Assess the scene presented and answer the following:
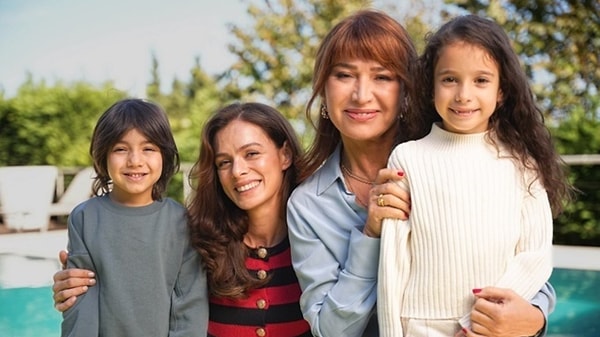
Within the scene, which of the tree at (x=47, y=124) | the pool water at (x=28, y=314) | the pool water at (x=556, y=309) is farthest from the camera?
the tree at (x=47, y=124)

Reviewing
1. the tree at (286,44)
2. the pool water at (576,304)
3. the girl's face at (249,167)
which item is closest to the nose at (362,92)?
the girl's face at (249,167)

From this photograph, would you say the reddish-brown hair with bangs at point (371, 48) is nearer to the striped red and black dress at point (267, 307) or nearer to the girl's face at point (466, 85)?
the girl's face at point (466, 85)

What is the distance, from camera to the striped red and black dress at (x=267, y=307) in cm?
221

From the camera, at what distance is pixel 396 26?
6.55 feet

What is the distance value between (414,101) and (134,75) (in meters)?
16.0

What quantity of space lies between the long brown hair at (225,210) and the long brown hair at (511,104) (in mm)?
589

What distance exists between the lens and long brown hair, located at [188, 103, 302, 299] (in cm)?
218

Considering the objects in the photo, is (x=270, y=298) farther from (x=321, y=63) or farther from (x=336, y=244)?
(x=321, y=63)

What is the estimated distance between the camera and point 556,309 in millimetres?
6027

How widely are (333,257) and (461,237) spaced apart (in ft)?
1.27

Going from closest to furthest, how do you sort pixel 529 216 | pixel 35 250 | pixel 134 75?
pixel 529 216 → pixel 35 250 → pixel 134 75

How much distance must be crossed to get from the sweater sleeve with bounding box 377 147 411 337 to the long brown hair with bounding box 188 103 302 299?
53cm

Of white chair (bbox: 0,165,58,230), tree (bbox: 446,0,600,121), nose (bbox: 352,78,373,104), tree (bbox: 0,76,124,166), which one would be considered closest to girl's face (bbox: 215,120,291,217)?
nose (bbox: 352,78,373,104)

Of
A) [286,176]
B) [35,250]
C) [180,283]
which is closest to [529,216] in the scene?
[286,176]
